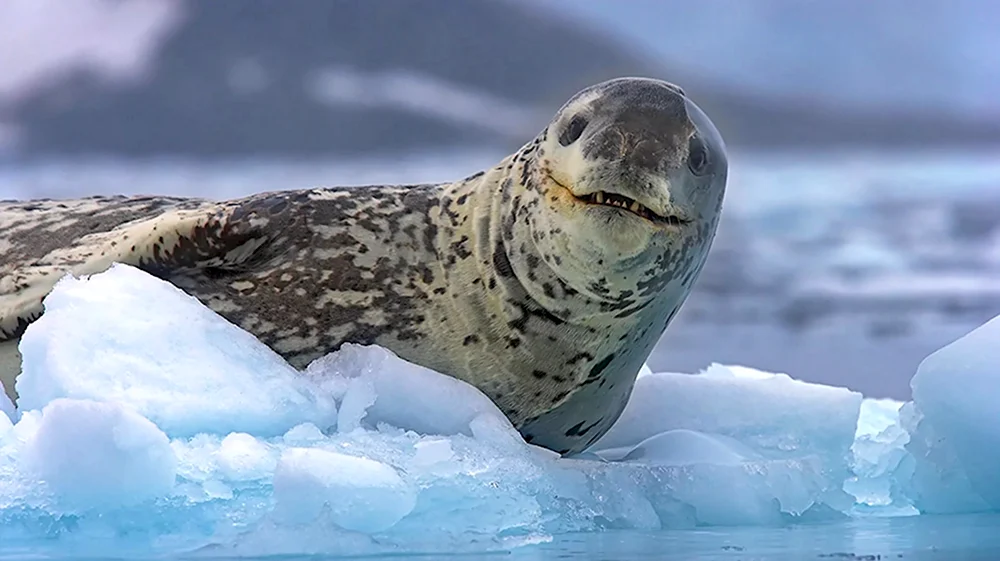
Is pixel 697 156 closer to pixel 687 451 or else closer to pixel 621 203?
pixel 621 203

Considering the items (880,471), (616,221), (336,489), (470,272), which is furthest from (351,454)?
(880,471)

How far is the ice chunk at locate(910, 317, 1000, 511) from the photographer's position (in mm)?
3328

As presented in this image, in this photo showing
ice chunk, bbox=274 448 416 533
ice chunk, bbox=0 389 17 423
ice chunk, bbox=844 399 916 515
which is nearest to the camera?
ice chunk, bbox=274 448 416 533

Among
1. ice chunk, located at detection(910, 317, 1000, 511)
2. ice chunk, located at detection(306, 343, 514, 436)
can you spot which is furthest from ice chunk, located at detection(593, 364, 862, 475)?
ice chunk, located at detection(306, 343, 514, 436)

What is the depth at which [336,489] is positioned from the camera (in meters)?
2.47

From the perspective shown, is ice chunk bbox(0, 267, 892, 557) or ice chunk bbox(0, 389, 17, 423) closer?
ice chunk bbox(0, 267, 892, 557)

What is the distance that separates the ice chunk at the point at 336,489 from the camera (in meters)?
2.46

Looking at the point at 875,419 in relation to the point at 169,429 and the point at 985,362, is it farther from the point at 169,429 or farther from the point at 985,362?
the point at 169,429

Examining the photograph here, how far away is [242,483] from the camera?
2.62 metres

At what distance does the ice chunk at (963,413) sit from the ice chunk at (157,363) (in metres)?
1.53

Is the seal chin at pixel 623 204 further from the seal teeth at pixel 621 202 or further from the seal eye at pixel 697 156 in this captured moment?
the seal eye at pixel 697 156

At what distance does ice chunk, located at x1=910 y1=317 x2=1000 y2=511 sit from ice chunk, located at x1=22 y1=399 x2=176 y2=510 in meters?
1.94

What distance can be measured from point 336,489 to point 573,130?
41.3 inches

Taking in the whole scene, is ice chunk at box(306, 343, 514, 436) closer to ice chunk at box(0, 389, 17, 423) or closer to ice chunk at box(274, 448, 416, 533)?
ice chunk at box(274, 448, 416, 533)
